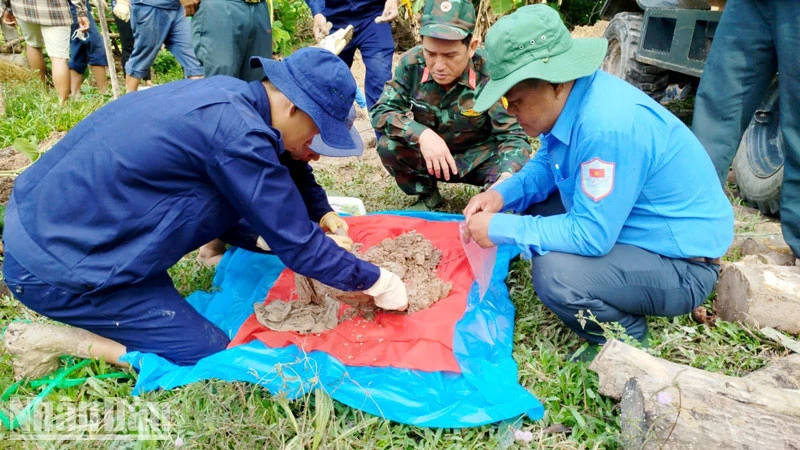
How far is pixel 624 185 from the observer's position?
6.84 ft

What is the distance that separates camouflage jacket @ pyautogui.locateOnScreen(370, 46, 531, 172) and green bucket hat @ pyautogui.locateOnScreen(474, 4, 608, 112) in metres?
→ 1.42

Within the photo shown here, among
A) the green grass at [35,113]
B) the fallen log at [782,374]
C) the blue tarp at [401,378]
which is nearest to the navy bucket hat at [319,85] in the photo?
the blue tarp at [401,378]

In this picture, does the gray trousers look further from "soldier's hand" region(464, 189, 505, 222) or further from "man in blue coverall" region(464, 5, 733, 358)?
"soldier's hand" region(464, 189, 505, 222)

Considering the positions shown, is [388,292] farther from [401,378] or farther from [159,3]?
[159,3]

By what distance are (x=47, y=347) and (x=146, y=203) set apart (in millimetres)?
811

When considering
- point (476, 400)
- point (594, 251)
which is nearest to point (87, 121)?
point (476, 400)

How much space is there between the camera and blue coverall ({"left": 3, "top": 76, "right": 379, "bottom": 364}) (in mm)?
2113

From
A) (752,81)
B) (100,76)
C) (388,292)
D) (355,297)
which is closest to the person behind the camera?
(388,292)

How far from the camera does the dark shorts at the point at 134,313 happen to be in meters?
2.33

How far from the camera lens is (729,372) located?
2391 millimetres

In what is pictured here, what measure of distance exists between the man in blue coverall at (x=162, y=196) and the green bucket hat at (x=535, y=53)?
560mm

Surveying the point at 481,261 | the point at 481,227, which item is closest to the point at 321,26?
the point at 481,261

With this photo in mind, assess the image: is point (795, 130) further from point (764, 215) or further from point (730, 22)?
point (764, 215)

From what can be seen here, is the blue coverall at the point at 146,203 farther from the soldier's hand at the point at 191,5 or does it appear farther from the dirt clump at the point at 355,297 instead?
the soldier's hand at the point at 191,5
